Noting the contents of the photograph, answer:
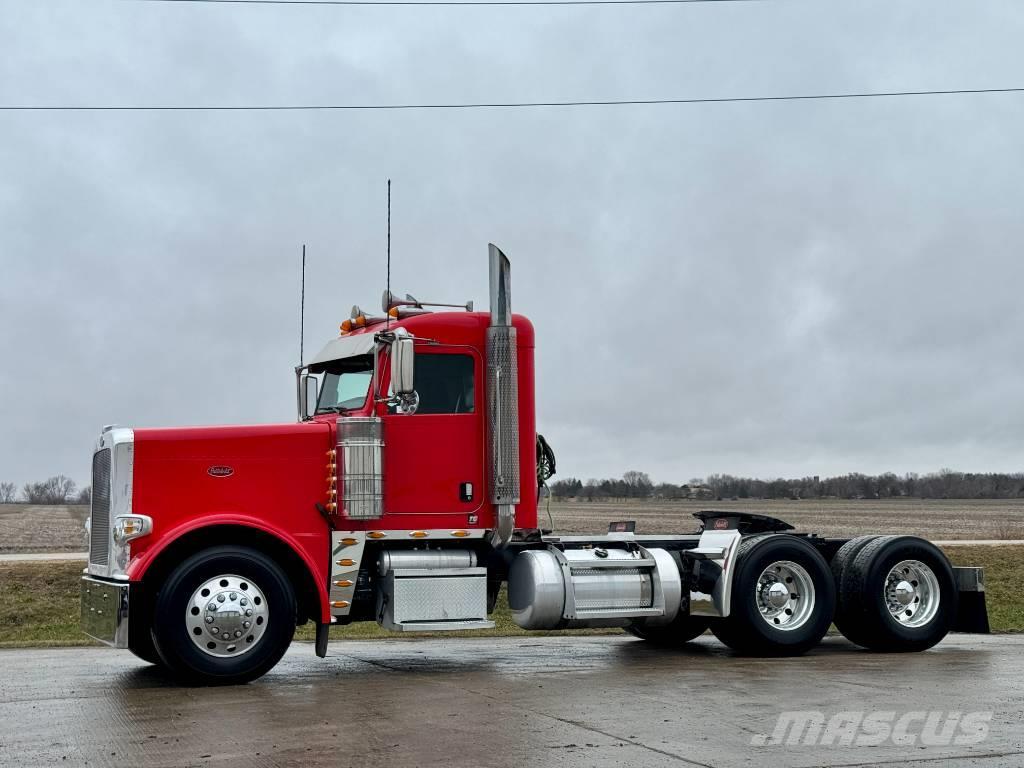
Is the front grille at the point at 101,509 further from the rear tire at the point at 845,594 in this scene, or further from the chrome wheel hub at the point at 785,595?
the rear tire at the point at 845,594

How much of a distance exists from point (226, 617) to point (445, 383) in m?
3.02

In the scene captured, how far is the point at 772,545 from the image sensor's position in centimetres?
1289

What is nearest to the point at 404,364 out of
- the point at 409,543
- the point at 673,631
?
the point at 409,543

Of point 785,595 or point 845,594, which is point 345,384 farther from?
point 845,594

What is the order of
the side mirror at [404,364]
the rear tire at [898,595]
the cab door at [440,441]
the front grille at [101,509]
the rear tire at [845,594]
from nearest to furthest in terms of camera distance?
the side mirror at [404,364]
the front grille at [101,509]
the cab door at [440,441]
the rear tire at [898,595]
the rear tire at [845,594]

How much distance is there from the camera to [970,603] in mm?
13781

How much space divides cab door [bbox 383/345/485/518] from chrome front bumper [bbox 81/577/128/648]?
2.50 metres

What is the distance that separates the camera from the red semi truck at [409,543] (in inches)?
418

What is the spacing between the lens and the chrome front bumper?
10.3 m

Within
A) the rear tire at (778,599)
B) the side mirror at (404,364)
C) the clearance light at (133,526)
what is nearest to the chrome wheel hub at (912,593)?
the rear tire at (778,599)

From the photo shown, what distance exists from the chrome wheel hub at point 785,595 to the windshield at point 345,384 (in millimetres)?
4507

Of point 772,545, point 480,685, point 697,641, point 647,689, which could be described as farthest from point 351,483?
point 697,641

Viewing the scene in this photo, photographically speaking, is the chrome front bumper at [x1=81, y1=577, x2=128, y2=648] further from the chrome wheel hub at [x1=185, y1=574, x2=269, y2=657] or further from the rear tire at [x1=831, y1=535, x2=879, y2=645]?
the rear tire at [x1=831, y1=535, x2=879, y2=645]

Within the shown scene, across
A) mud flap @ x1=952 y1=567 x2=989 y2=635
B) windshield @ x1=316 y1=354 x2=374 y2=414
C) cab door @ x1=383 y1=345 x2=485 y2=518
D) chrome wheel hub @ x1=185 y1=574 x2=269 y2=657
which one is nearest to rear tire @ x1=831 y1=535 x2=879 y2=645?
mud flap @ x1=952 y1=567 x2=989 y2=635
